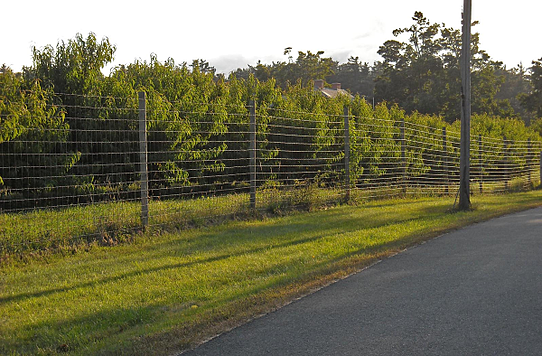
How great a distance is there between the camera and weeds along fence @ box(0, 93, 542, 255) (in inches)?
342

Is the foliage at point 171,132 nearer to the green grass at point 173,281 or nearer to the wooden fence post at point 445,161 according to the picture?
the wooden fence post at point 445,161

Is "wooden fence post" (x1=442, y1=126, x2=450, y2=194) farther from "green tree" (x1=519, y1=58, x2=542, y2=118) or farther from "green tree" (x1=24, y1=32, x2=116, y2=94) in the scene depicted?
"green tree" (x1=519, y1=58, x2=542, y2=118)

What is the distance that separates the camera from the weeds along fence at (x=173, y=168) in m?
8.69

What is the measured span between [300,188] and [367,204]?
9.17 ft

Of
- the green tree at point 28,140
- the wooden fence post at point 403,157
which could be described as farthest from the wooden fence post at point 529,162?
the green tree at point 28,140

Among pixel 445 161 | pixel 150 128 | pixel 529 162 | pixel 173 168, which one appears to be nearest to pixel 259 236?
pixel 173 168

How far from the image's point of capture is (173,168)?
12.0 meters

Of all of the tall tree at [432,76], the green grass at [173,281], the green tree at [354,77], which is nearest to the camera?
the green grass at [173,281]

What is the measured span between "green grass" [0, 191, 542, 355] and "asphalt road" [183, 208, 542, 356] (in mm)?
347

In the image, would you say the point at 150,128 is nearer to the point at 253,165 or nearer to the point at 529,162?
the point at 253,165

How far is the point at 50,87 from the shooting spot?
11.5m

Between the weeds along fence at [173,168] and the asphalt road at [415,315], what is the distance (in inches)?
171

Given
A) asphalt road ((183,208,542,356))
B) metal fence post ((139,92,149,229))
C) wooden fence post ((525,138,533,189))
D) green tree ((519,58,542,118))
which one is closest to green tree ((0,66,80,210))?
metal fence post ((139,92,149,229))

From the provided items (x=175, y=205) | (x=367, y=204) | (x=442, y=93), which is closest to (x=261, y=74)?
(x=442, y=93)
